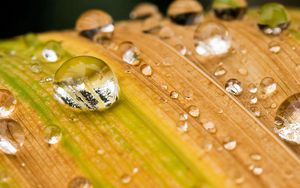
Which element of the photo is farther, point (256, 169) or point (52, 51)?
point (52, 51)

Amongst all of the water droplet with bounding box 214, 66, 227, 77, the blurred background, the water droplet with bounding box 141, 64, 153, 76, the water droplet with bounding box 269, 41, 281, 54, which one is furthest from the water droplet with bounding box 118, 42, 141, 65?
the blurred background

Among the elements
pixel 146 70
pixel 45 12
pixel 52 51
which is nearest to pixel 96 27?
pixel 52 51

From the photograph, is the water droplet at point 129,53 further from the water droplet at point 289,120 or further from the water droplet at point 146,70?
the water droplet at point 289,120

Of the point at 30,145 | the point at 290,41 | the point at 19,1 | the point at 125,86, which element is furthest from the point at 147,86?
the point at 19,1

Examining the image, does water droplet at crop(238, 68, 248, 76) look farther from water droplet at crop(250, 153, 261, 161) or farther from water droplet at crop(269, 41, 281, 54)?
water droplet at crop(250, 153, 261, 161)

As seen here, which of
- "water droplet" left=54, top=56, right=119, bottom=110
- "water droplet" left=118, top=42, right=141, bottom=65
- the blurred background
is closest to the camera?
"water droplet" left=54, top=56, right=119, bottom=110

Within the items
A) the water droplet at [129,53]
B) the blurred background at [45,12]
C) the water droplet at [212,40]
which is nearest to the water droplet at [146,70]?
the water droplet at [129,53]

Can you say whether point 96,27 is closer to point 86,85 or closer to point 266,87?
point 86,85
